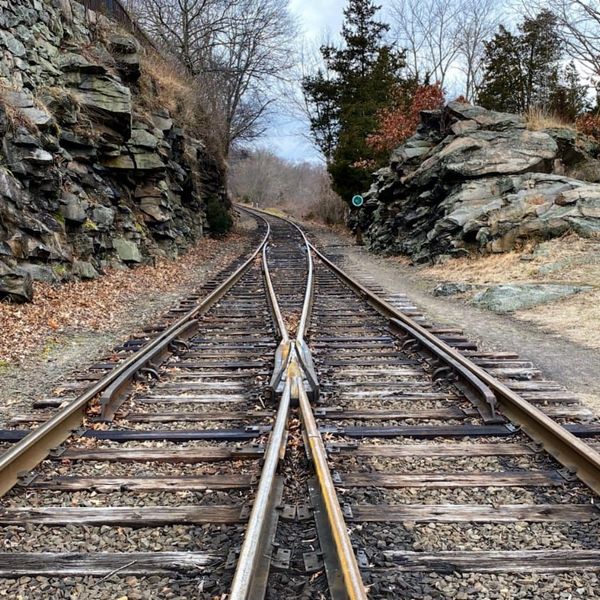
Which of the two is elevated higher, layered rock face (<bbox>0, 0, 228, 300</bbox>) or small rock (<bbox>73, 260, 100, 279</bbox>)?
layered rock face (<bbox>0, 0, 228, 300</bbox>)

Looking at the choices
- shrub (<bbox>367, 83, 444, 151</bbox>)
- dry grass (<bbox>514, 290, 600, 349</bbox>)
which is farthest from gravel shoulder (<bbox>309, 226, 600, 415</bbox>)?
shrub (<bbox>367, 83, 444, 151</bbox>)

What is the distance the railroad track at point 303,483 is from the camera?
2.52m

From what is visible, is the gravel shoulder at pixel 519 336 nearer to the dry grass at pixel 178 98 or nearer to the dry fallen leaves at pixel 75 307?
the dry fallen leaves at pixel 75 307

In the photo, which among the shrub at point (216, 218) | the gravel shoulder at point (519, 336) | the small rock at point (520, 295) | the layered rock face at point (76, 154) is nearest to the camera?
the gravel shoulder at point (519, 336)

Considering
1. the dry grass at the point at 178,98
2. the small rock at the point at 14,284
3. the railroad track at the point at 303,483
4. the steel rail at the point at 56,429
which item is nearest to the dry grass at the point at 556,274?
the railroad track at the point at 303,483

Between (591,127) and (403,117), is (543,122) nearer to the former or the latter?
(591,127)

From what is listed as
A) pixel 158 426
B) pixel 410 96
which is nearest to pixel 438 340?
pixel 158 426

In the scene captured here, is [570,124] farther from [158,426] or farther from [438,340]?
[158,426]

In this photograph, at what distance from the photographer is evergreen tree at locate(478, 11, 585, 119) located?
74.0 feet

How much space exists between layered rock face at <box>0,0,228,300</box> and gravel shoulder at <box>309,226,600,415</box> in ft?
21.2

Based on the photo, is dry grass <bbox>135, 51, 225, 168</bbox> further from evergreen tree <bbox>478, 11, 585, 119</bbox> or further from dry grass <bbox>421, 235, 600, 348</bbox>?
evergreen tree <bbox>478, 11, 585, 119</bbox>

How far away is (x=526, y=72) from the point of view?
77.5ft

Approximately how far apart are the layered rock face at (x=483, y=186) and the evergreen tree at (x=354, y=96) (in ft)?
27.1

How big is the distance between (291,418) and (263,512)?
159cm
